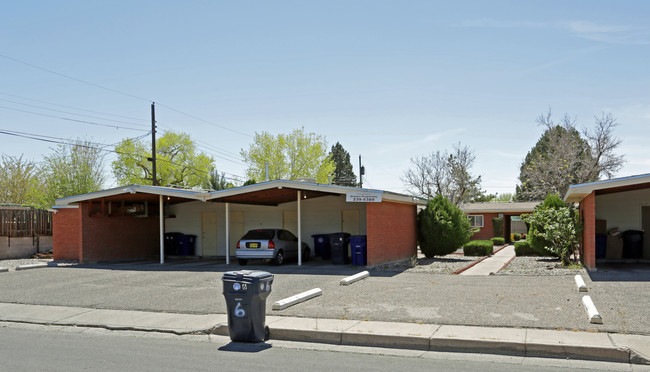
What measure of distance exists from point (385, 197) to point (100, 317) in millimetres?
10003

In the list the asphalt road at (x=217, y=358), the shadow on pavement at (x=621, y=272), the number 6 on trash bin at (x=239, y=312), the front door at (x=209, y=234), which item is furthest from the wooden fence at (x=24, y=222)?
the shadow on pavement at (x=621, y=272)

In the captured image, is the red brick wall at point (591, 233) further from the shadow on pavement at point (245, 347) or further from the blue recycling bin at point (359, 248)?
the shadow on pavement at point (245, 347)

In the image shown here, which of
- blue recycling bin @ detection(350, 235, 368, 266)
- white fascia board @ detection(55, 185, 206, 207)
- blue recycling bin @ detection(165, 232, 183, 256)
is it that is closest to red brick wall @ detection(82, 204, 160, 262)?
blue recycling bin @ detection(165, 232, 183, 256)

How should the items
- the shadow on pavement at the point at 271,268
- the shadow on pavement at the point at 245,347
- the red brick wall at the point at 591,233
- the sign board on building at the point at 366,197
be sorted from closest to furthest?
the shadow on pavement at the point at 245,347 → the red brick wall at the point at 591,233 → the shadow on pavement at the point at 271,268 → the sign board on building at the point at 366,197

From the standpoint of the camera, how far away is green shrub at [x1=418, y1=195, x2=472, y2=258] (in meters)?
22.1

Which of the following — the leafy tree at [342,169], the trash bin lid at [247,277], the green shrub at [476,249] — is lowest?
the green shrub at [476,249]

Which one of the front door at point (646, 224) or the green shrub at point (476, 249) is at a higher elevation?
the front door at point (646, 224)

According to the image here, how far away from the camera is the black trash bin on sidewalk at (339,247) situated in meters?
19.5

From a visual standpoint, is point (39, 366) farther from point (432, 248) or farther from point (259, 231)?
point (432, 248)

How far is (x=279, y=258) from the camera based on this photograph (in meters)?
19.7

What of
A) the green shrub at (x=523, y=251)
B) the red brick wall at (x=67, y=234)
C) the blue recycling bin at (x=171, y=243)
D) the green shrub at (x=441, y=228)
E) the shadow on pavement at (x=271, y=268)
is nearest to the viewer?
the shadow on pavement at (x=271, y=268)

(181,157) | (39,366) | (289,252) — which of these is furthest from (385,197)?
(181,157)

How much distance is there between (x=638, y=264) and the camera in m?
Answer: 18.2

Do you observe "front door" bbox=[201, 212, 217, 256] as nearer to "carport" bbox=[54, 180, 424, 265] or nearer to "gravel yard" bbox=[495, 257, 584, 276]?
"carport" bbox=[54, 180, 424, 265]
